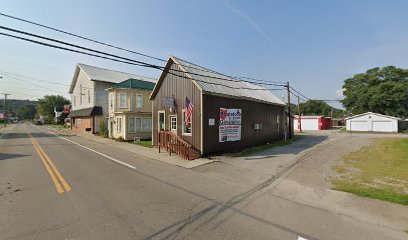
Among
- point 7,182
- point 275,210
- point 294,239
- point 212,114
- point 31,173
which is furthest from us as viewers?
point 212,114

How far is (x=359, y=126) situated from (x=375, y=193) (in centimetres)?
4736

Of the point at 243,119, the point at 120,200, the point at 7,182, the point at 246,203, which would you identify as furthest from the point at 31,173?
the point at 243,119

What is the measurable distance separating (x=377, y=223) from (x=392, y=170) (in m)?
6.92

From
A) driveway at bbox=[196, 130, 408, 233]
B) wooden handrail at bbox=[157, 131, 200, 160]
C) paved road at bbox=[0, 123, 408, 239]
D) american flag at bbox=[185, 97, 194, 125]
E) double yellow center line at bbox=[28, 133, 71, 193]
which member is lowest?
driveway at bbox=[196, 130, 408, 233]

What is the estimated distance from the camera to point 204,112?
13.2 meters

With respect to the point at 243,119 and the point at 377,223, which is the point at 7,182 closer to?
the point at 377,223

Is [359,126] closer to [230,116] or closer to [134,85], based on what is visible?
[230,116]

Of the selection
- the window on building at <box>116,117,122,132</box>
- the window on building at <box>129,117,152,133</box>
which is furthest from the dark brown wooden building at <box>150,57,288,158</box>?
the window on building at <box>116,117,122,132</box>

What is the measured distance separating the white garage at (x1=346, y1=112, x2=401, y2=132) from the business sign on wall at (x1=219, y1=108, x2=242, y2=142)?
42125mm

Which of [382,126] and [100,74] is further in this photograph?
[382,126]

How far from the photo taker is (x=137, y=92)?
24.2m

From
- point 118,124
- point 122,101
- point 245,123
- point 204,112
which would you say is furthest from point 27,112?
point 204,112

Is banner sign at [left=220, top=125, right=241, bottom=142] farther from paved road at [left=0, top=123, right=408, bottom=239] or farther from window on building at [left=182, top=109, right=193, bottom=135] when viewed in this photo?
paved road at [left=0, top=123, right=408, bottom=239]

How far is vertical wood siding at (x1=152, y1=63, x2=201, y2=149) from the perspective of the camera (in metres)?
13.5
